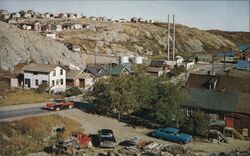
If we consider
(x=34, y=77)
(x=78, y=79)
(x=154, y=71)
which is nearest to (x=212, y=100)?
(x=78, y=79)

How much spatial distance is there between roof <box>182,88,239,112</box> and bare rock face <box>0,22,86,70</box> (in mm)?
9518

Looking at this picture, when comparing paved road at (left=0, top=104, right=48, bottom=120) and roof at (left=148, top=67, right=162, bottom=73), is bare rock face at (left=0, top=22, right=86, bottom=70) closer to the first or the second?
roof at (left=148, top=67, right=162, bottom=73)

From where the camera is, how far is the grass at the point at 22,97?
11.6m

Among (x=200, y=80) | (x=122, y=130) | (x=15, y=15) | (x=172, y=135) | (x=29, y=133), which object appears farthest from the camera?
(x=15, y=15)

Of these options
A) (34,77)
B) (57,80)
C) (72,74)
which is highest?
(72,74)

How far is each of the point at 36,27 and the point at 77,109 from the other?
71.8 ft

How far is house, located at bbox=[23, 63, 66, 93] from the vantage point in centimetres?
1436

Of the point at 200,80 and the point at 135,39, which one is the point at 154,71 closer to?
the point at 200,80

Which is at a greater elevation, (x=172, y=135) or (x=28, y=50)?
(x=28, y=50)

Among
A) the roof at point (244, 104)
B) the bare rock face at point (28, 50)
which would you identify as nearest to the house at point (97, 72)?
the bare rock face at point (28, 50)

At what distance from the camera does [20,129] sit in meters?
8.60

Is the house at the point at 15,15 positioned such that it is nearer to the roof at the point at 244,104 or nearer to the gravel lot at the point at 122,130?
the gravel lot at the point at 122,130

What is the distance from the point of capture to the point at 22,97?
12.4 meters

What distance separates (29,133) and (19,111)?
2.25m
